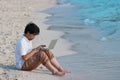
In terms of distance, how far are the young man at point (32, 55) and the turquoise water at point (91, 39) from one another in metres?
0.33

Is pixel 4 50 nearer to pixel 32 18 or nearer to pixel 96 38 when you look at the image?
pixel 96 38

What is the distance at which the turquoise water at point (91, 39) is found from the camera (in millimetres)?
7804

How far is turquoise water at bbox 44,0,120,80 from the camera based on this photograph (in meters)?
7.80

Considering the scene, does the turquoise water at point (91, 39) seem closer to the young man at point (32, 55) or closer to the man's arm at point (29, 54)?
the young man at point (32, 55)

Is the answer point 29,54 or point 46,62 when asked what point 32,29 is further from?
point 46,62

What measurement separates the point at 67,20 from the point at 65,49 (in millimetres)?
5182

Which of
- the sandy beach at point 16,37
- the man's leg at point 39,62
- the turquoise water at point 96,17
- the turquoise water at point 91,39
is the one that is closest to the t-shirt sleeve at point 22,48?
the man's leg at point 39,62

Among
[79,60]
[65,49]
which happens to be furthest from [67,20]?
[79,60]

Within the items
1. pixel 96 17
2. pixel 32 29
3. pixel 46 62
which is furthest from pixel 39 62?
pixel 96 17

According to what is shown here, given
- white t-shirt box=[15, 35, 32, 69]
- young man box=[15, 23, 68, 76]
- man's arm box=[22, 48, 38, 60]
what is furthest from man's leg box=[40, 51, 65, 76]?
white t-shirt box=[15, 35, 32, 69]

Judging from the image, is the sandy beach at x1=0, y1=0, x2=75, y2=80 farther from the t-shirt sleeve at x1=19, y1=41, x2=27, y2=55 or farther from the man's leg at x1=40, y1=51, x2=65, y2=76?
the t-shirt sleeve at x1=19, y1=41, x2=27, y2=55

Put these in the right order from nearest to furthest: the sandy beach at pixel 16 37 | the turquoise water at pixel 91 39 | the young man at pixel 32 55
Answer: the sandy beach at pixel 16 37
the young man at pixel 32 55
the turquoise water at pixel 91 39

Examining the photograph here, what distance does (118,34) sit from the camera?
38.2ft

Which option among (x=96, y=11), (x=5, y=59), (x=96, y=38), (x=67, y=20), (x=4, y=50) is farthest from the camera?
(x=96, y=11)
